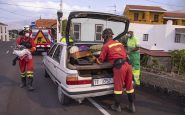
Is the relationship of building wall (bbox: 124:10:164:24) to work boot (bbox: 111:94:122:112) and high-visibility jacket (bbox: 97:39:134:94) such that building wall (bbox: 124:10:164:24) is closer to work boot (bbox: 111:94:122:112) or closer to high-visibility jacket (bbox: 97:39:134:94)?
high-visibility jacket (bbox: 97:39:134:94)

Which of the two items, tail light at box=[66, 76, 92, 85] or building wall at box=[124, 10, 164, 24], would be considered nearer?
tail light at box=[66, 76, 92, 85]

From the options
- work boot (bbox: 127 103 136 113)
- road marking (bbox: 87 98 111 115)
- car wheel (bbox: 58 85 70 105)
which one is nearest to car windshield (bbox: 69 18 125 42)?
car wheel (bbox: 58 85 70 105)

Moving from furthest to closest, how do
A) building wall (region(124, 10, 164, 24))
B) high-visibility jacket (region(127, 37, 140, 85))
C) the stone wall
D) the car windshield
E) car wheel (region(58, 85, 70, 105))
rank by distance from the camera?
1. building wall (region(124, 10, 164, 24))
2. the car windshield
3. high-visibility jacket (region(127, 37, 140, 85))
4. the stone wall
5. car wheel (region(58, 85, 70, 105))

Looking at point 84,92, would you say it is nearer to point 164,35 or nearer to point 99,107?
point 99,107

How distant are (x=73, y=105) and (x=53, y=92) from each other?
56.0 inches

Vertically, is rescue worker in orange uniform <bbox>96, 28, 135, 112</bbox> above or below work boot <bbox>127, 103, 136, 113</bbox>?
above

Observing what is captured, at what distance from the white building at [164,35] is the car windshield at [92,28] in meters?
24.1

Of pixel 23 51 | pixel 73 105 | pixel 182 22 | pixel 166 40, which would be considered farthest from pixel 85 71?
pixel 182 22

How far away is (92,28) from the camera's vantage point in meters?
8.96

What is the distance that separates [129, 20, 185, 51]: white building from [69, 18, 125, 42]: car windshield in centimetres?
2407

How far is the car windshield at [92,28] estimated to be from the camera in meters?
7.56

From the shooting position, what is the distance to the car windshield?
24.8 feet

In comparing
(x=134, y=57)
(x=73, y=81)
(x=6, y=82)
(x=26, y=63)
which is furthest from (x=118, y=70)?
(x=6, y=82)

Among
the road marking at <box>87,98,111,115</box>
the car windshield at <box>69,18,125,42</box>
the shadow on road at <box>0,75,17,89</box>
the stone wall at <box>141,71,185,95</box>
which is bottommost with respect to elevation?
the road marking at <box>87,98,111,115</box>
